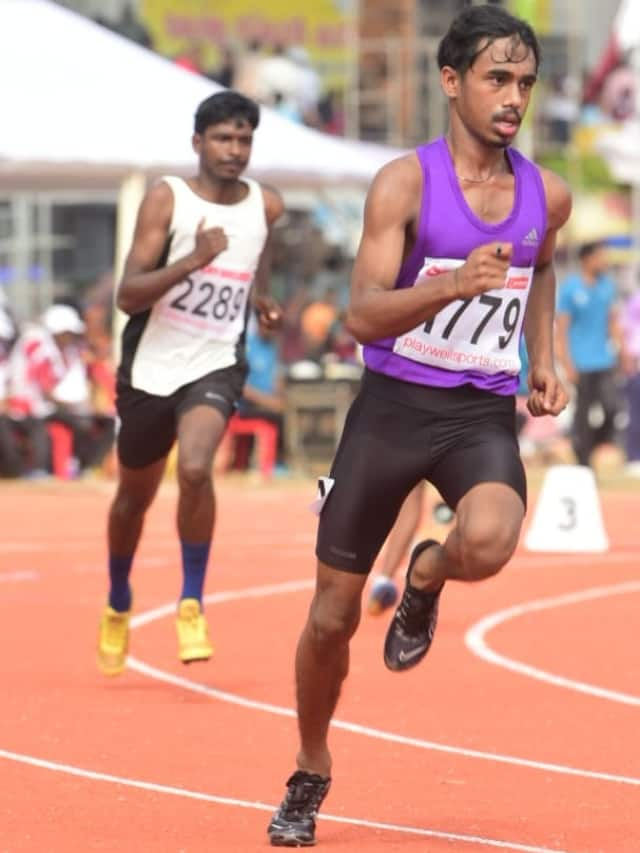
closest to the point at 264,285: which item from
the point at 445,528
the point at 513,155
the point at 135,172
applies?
the point at 445,528

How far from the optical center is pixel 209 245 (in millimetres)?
9828

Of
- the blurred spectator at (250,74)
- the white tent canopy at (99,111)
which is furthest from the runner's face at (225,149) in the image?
the blurred spectator at (250,74)

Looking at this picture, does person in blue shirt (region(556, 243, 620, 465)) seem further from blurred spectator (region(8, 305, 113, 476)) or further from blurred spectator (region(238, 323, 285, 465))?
blurred spectator (region(8, 305, 113, 476))

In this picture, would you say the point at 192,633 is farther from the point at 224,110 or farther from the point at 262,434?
the point at 262,434

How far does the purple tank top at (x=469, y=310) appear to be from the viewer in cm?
654

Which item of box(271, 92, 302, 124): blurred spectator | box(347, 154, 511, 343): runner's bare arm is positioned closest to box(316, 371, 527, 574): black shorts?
box(347, 154, 511, 343): runner's bare arm

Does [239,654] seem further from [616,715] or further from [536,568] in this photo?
[536,568]

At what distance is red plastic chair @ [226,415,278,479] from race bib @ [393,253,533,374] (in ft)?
52.0

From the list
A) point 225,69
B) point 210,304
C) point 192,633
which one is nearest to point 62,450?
point 225,69

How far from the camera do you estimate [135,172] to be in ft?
72.1

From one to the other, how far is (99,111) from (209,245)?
12.4m

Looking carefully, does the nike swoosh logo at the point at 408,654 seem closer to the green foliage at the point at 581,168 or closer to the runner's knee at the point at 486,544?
the runner's knee at the point at 486,544

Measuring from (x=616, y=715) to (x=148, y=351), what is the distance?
93.5 inches

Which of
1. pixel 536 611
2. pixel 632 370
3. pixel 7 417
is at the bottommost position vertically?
pixel 7 417
